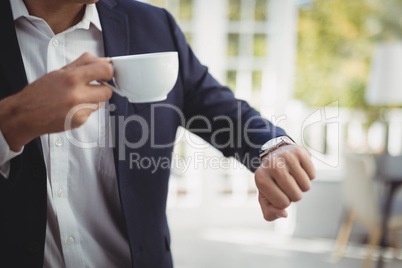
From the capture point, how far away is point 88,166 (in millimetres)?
993

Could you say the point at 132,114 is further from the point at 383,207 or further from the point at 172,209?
the point at 172,209

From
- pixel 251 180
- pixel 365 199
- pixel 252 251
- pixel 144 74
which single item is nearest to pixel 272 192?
pixel 144 74

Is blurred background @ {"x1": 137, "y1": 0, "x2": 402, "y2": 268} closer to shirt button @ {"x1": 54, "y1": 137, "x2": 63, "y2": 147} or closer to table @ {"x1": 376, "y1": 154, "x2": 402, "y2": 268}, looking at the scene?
table @ {"x1": 376, "y1": 154, "x2": 402, "y2": 268}

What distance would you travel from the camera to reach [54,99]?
65cm

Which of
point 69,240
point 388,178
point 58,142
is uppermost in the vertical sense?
Result: point 58,142

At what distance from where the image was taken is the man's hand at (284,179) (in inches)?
30.9

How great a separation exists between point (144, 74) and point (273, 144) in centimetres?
34

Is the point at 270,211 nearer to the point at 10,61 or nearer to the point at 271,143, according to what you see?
the point at 271,143

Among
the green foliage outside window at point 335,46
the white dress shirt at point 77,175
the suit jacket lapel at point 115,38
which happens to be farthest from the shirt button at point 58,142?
the green foliage outside window at point 335,46

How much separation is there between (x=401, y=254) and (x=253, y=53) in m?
2.24

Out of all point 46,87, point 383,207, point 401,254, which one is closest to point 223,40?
point 383,207

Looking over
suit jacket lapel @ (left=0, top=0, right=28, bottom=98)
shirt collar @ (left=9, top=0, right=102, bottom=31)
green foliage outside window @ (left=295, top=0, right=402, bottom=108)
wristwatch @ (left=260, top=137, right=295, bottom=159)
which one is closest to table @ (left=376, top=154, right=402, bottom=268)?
wristwatch @ (left=260, top=137, right=295, bottom=159)

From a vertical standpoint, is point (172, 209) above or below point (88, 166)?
below

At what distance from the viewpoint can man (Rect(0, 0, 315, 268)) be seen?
883mm
